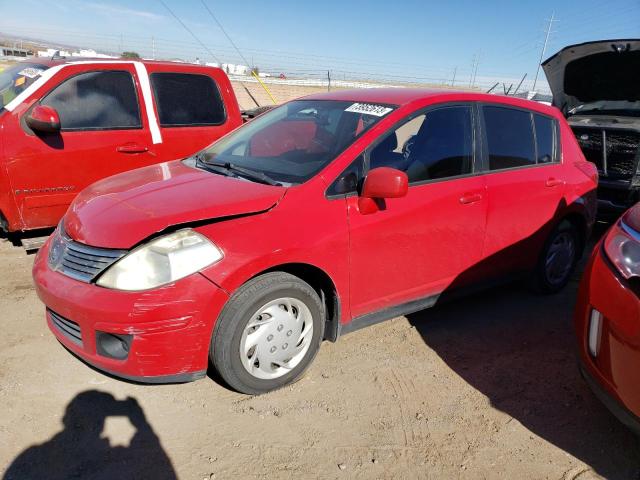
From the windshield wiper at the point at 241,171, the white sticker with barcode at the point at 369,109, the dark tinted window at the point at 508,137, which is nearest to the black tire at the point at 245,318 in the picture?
the windshield wiper at the point at 241,171

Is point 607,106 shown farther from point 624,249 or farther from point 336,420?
point 336,420

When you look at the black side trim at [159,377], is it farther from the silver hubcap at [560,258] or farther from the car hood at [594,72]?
the car hood at [594,72]

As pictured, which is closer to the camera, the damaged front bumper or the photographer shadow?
the photographer shadow

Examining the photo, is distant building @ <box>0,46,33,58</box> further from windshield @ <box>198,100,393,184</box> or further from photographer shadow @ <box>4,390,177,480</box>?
photographer shadow @ <box>4,390,177,480</box>

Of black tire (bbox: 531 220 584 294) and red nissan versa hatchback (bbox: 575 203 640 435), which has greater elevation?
red nissan versa hatchback (bbox: 575 203 640 435)

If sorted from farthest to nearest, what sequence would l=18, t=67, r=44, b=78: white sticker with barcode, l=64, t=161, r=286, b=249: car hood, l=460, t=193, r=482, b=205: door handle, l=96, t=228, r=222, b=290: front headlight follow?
l=18, t=67, r=44, b=78: white sticker with barcode, l=460, t=193, r=482, b=205: door handle, l=64, t=161, r=286, b=249: car hood, l=96, t=228, r=222, b=290: front headlight

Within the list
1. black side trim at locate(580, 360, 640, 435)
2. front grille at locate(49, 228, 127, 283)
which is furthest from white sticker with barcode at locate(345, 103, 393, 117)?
black side trim at locate(580, 360, 640, 435)

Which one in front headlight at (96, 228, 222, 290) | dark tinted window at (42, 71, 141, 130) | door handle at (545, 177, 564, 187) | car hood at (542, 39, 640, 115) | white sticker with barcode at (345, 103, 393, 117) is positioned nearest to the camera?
front headlight at (96, 228, 222, 290)

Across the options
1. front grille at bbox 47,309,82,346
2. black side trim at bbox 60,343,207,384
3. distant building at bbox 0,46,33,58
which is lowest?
black side trim at bbox 60,343,207,384

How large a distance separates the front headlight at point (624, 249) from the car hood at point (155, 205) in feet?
5.71

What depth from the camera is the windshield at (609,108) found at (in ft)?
21.5

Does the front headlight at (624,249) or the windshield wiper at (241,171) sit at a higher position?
the windshield wiper at (241,171)

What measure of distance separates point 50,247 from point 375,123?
211 cm

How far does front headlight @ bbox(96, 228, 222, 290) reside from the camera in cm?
240
